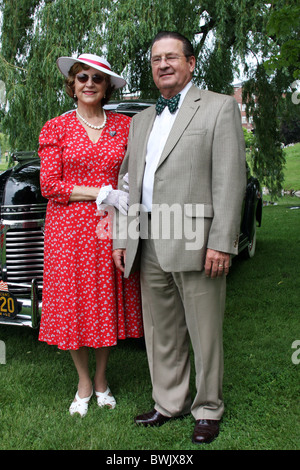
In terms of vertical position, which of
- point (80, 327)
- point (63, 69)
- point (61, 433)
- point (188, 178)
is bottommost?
point (61, 433)

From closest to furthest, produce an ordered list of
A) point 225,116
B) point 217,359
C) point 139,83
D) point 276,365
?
1. point 225,116
2. point 217,359
3. point 276,365
4. point 139,83

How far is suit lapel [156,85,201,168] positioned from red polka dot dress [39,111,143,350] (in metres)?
0.44

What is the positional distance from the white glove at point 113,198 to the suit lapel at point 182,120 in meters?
0.33

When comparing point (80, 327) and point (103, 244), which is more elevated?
point (103, 244)

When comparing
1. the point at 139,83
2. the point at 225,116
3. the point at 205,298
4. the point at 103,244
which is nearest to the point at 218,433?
the point at 205,298

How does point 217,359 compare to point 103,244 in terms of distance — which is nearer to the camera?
point 217,359

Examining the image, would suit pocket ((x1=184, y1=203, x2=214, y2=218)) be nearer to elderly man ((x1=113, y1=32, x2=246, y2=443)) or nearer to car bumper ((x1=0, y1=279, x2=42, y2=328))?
elderly man ((x1=113, y1=32, x2=246, y2=443))

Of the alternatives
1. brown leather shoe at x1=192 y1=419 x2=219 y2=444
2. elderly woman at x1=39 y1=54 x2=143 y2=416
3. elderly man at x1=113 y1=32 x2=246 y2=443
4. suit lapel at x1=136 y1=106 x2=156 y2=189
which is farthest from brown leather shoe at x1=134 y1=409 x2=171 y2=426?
suit lapel at x1=136 y1=106 x2=156 y2=189

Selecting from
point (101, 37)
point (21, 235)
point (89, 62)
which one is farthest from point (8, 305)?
point (101, 37)

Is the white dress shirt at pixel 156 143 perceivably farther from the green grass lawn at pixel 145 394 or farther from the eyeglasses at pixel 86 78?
the green grass lawn at pixel 145 394

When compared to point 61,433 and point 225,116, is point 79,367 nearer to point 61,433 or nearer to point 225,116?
point 61,433

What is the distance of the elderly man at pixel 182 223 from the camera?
258cm

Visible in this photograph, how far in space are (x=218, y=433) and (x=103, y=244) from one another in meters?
1.23

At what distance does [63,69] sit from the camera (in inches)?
121
